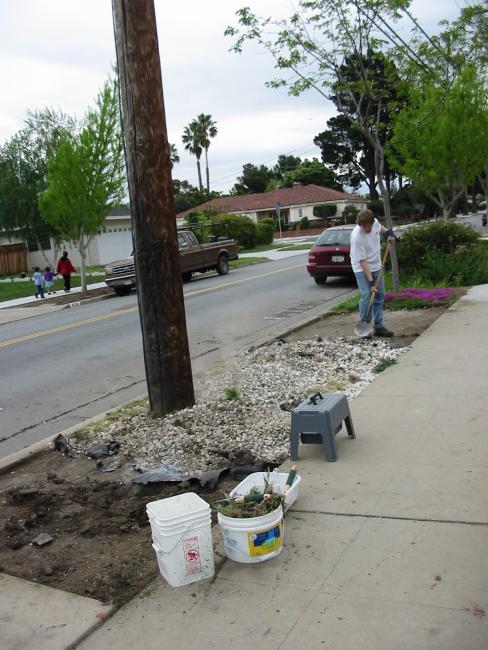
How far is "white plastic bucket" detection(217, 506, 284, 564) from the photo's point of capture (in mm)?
3762

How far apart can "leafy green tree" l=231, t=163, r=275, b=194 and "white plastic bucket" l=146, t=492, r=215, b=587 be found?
310ft

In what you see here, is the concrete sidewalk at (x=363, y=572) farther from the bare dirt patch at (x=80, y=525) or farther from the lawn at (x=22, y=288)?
the lawn at (x=22, y=288)

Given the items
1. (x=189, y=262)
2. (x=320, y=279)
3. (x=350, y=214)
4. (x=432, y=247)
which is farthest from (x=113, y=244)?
(x=432, y=247)

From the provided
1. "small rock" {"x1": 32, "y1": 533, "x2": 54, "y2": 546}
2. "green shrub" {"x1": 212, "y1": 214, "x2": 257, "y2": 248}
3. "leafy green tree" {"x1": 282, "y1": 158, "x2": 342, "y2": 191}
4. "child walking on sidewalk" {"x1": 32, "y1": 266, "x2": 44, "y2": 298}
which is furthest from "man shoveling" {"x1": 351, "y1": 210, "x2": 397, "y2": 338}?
"leafy green tree" {"x1": 282, "y1": 158, "x2": 342, "y2": 191}

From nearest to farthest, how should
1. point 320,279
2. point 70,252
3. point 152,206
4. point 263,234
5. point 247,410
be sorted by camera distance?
point 152,206 → point 247,410 → point 320,279 → point 70,252 → point 263,234

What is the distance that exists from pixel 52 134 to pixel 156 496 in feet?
100.0

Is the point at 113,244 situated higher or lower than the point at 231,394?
higher

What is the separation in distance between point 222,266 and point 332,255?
7.68 metres

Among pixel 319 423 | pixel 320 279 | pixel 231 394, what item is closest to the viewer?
pixel 319 423

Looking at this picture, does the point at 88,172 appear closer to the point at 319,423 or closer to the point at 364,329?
the point at 364,329

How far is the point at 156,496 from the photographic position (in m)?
4.91

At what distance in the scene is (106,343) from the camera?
12555 millimetres

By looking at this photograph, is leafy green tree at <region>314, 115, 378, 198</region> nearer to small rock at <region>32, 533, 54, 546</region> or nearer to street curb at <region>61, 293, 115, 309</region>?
street curb at <region>61, 293, 115, 309</region>

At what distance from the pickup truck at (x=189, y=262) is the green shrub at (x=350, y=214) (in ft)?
118
